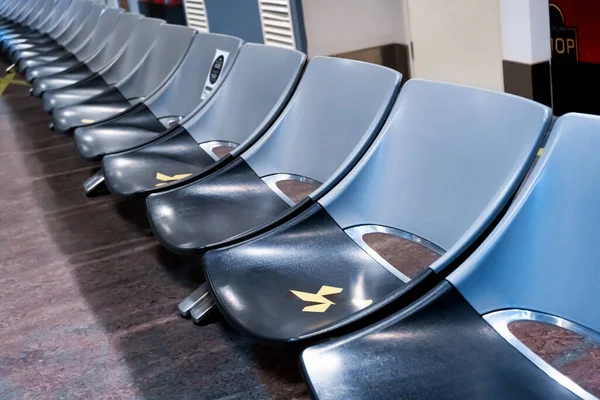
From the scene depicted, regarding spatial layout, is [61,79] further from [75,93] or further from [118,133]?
[118,133]

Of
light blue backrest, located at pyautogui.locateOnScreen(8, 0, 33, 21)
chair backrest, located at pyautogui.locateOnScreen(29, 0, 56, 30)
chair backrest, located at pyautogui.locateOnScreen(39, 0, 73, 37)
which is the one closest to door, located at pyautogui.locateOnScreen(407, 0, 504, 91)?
chair backrest, located at pyautogui.locateOnScreen(39, 0, 73, 37)

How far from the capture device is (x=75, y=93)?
4.81 m

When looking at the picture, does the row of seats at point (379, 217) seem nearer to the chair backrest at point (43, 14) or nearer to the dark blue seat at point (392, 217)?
the dark blue seat at point (392, 217)

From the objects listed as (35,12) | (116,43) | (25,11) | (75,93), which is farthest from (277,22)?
(25,11)

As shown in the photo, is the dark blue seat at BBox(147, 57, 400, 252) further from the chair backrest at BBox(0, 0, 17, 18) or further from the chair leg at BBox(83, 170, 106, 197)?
the chair backrest at BBox(0, 0, 17, 18)

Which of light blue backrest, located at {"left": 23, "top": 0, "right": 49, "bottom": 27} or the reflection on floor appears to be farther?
light blue backrest, located at {"left": 23, "top": 0, "right": 49, "bottom": 27}

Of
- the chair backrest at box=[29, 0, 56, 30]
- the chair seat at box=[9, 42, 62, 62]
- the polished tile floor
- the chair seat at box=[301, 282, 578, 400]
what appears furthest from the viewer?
the chair backrest at box=[29, 0, 56, 30]

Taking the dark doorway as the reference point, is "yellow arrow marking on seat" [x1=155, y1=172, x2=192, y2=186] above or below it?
below

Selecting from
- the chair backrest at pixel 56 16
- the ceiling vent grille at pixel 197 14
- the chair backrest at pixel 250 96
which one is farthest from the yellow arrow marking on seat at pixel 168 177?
the chair backrest at pixel 56 16

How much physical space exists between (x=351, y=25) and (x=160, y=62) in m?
2.12

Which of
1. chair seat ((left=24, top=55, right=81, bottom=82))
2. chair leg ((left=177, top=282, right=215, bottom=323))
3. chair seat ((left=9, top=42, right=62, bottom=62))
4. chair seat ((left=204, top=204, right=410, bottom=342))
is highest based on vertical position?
chair seat ((left=9, top=42, right=62, bottom=62))

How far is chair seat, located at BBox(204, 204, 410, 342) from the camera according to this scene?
166 cm

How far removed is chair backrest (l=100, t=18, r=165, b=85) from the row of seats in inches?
41.2

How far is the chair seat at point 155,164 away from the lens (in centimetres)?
280
